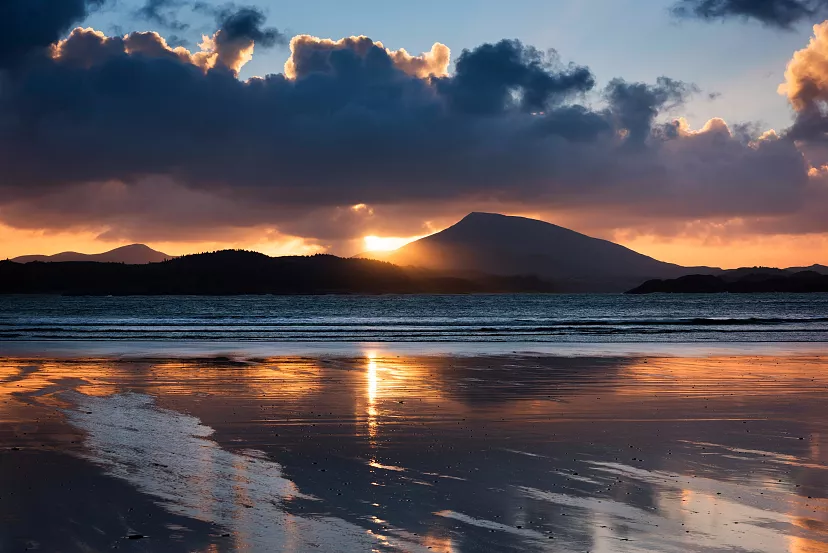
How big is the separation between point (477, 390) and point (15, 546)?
14.7 metres

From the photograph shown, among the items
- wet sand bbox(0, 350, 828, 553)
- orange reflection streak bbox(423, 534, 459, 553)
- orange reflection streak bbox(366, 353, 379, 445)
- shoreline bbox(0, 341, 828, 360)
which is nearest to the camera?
orange reflection streak bbox(423, 534, 459, 553)

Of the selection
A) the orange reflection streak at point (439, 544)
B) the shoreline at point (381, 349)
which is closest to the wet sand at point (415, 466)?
the orange reflection streak at point (439, 544)

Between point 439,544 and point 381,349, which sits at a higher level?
point 381,349

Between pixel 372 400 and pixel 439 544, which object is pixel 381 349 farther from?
pixel 439 544

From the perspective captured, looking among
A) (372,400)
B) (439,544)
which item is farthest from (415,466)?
(372,400)

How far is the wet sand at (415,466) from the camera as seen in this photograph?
857cm

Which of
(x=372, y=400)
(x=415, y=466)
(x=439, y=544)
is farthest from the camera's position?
(x=372, y=400)

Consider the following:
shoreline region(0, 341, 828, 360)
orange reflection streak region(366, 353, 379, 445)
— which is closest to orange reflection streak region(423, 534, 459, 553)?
orange reflection streak region(366, 353, 379, 445)

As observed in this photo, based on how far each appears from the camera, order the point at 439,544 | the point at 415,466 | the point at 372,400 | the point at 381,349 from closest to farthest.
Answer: the point at 439,544, the point at 415,466, the point at 372,400, the point at 381,349

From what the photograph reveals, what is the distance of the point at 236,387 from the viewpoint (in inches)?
874

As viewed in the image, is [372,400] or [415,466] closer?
[415,466]

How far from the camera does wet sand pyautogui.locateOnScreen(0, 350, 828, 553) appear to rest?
28.1ft

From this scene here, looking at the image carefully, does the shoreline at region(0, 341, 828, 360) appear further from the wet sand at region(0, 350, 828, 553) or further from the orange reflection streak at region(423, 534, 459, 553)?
the orange reflection streak at region(423, 534, 459, 553)

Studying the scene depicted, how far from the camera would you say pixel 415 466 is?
11805 millimetres
